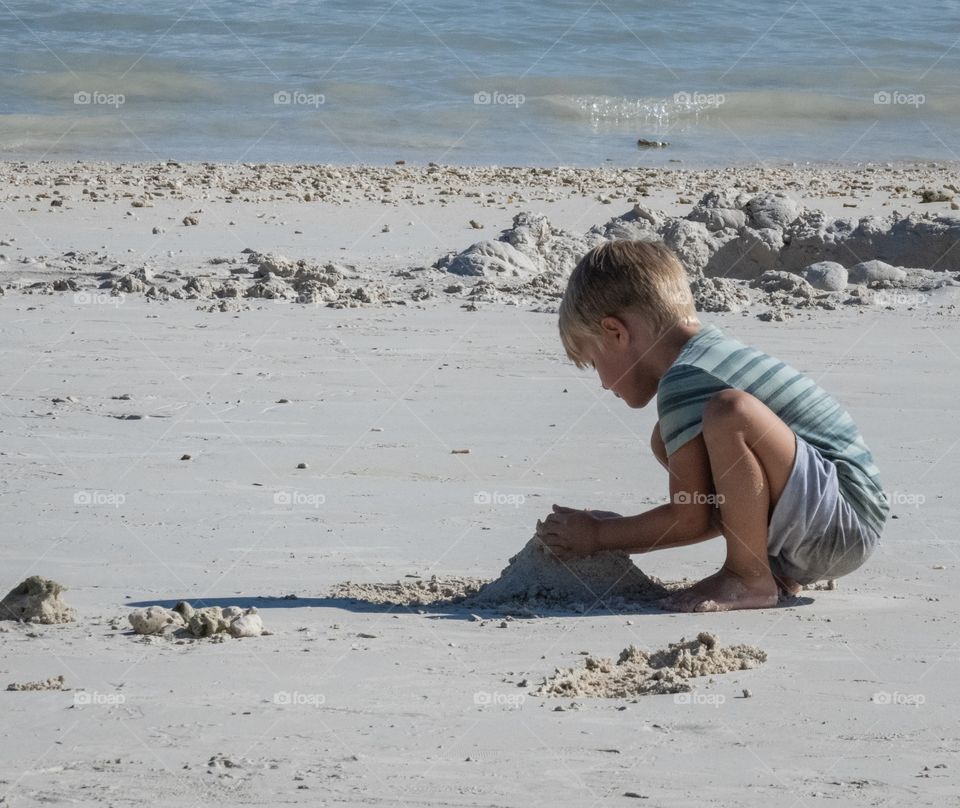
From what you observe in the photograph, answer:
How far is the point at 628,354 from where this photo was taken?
143 inches

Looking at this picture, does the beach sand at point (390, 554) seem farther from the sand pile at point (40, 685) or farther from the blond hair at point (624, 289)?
the blond hair at point (624, 289)

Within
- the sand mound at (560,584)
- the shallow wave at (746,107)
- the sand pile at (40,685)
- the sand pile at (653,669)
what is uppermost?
the shallow wave at (746,107)

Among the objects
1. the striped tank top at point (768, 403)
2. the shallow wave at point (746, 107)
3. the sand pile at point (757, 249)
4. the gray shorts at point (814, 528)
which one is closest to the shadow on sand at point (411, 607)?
the gray shorts at point (814, 528)

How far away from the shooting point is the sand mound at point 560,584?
3.68m

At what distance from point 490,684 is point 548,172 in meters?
10.7

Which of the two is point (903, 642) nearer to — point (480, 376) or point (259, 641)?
point (259, 641)

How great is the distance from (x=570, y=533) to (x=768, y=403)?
1.96ft

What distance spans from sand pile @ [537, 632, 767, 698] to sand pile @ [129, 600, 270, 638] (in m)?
0.75

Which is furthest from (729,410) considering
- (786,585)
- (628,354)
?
(786,585)

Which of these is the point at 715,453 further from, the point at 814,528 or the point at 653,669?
the point at 653,669

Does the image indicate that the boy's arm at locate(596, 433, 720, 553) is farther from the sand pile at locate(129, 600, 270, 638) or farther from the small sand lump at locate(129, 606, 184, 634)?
the small sand lump at locate(129, 606, 184, 634)

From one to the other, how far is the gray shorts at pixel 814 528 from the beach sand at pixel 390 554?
113 millimetres

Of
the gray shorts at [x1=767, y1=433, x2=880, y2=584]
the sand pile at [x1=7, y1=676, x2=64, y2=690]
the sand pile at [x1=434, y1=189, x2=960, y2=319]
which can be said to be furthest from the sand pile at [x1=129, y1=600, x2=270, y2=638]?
the sand pile at [x1=434, y1=189, x2=960, y2=319]

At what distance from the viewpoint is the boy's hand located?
364cm
